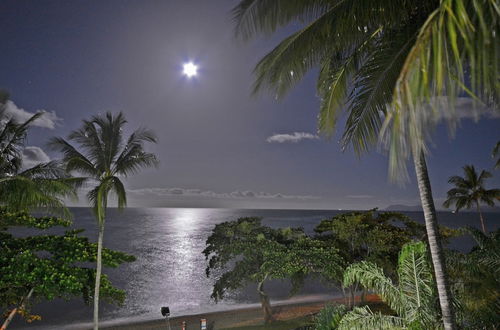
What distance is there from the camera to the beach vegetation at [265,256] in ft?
46.6

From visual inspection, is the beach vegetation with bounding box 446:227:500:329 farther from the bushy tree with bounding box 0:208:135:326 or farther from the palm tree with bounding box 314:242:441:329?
the bushy tree with bounding box 0:208:135:326

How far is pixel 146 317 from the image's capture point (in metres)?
27.7

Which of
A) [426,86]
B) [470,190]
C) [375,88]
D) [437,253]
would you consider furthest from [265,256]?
[470,190]

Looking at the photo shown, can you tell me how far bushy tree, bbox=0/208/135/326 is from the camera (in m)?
9.27

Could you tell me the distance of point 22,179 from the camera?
8375 millimetres

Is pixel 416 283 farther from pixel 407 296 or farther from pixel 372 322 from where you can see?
pixel 372 322

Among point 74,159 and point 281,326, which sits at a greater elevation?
point 74,159

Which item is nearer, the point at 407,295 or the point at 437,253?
the point at 437,253

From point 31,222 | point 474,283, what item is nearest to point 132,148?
point 31,222

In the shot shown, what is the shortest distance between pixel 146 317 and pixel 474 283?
27877mm

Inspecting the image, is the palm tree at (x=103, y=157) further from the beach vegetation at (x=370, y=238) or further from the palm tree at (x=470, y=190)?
the palm tree at (x=470, y=190)

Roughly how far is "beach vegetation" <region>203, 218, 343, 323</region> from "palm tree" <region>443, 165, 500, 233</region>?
1930 cm

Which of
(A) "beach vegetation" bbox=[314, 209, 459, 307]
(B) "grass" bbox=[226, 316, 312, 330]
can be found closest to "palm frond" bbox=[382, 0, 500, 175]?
(A) "beach vegetation" bbox=[314, 209, 459, 307]

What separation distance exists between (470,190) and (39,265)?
3487cm
